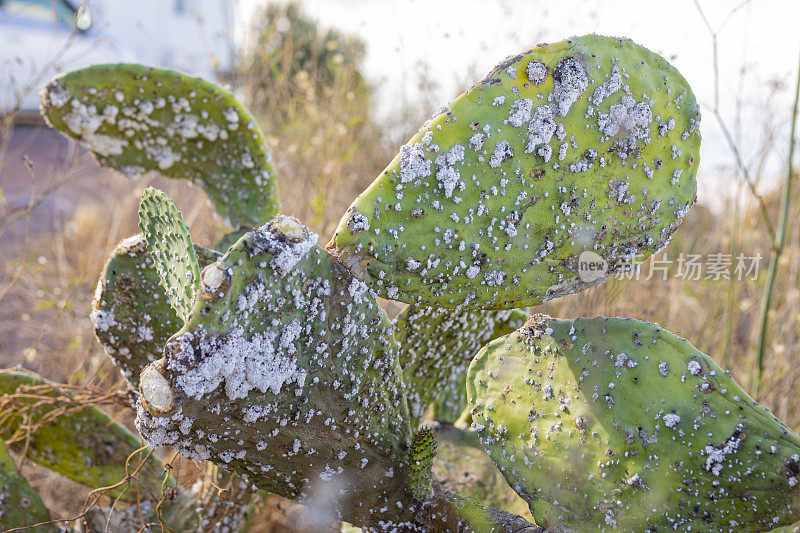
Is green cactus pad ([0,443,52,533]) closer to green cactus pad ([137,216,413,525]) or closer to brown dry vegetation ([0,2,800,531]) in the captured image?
brown dry vegetation ([0,2,800,531])

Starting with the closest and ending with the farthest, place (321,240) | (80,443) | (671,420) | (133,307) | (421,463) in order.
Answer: (671,420), (421,463), (133,307), (80,443), (321,240)

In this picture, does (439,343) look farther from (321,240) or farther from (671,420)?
(321,240)

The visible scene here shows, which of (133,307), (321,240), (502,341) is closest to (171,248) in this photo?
(133,307)

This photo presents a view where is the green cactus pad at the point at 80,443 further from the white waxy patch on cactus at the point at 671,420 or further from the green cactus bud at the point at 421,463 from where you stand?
the white waxy patch on cactus at the point at 671,420

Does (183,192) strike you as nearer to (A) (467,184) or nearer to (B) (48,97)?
(B) (48,97)

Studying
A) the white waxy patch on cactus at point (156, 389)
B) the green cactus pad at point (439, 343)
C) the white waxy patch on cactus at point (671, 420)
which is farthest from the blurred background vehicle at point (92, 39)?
the white waxy patch on cactus at point (671, 420)

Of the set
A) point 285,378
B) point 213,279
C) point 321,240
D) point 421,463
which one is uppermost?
point 213,279

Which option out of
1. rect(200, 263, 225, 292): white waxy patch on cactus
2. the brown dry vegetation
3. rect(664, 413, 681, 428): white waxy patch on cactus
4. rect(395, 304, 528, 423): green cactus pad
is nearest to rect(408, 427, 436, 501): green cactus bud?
rect(395, 304, 528, 423): green cactus pad

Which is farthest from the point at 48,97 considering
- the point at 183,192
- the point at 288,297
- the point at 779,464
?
the point at 183,192
